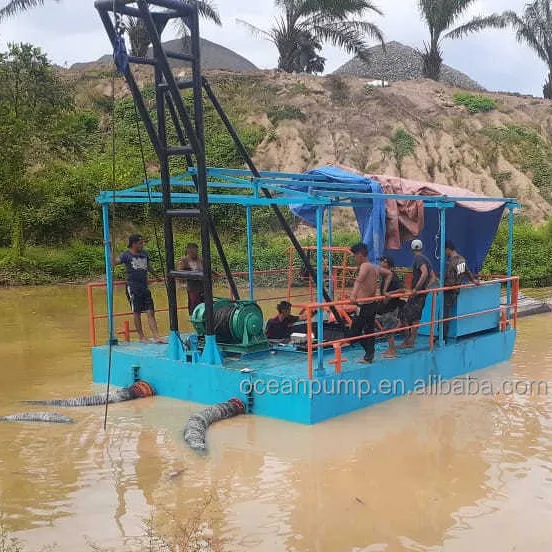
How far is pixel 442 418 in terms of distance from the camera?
889 cm

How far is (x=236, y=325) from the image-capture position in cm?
956

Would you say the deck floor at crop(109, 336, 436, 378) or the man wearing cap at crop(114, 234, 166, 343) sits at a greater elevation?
the man wearing cap at crop(114, 234, 166, 343)

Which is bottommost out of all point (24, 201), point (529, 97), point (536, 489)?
point (536, 489)

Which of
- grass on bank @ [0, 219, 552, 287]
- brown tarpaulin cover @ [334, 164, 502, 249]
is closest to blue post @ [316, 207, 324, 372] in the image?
brown tarpaulin cover @ [334, 164, 502, 249]

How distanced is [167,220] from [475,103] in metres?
29.5

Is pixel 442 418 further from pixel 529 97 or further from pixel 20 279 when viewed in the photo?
pixel 529 97

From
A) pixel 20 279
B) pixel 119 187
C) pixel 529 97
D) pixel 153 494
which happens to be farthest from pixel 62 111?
pixel 529 97

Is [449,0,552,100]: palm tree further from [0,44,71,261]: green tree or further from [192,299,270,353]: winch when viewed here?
[192,299,270,353]: winch

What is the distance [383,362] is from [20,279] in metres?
15.1

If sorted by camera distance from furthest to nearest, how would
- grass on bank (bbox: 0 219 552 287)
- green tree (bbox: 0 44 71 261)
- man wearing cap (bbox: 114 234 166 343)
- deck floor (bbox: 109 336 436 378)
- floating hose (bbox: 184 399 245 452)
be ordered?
grass on bank (bbox: 0 219 552 287), green tree (bbox: 0 44 71 261), man wearing cap (bbox: 114 234 166 343), deck floor (bbox: 109 336 436 378), floating hose (bbox: 184 399 245 452)

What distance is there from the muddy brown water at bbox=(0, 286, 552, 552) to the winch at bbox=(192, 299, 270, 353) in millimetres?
1097

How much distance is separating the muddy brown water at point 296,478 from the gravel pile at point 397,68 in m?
33.8

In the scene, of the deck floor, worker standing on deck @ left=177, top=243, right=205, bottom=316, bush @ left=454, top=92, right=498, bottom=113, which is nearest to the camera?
the deck floor

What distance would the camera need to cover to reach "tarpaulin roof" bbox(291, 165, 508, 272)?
9594mm
